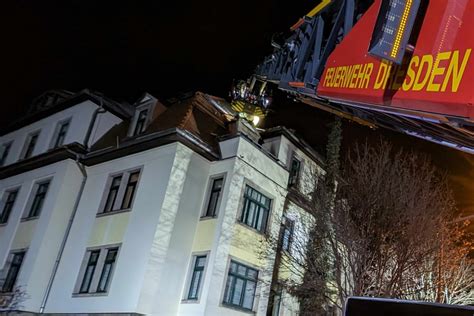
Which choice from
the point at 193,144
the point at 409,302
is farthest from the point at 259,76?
the point at 193,144

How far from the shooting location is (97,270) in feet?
52.7

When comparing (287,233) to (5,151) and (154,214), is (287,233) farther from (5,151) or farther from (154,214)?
(5,151)

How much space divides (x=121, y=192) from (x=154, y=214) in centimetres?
246

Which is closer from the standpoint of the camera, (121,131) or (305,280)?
(305,280)

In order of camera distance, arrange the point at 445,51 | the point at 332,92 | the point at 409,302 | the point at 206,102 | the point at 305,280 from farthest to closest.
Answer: the point at 206,102, the point at 305,280, the point at 332,92, the point at 445,51, the point at 409,302

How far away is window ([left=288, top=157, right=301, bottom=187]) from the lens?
65.3 ft

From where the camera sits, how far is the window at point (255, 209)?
16641 millimetres

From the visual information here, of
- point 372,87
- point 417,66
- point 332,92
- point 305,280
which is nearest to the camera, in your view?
point 417,66

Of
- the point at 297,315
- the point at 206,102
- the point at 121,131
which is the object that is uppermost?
the point at 206,102

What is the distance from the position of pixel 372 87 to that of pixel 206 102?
16551 millimetres

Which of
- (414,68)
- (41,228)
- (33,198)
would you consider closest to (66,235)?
(41,228)

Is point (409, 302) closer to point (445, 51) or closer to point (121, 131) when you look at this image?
point (445, 51)

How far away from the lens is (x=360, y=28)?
3.63 meters

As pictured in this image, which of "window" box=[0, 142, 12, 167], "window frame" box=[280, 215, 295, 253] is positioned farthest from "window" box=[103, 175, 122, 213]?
"window" box=[0, 142, 12, 167]
